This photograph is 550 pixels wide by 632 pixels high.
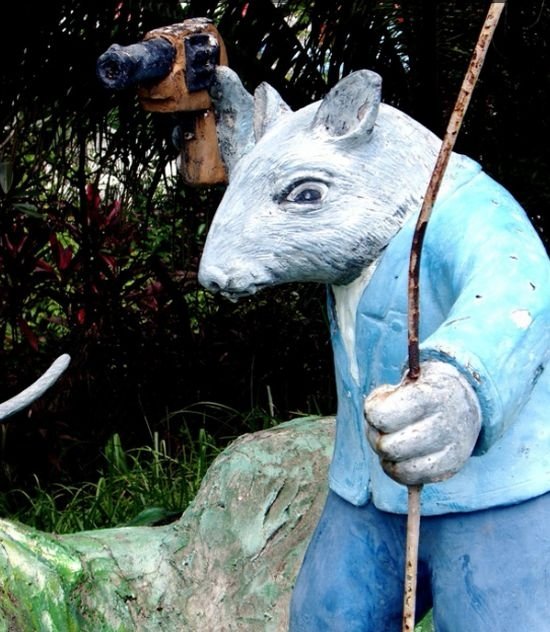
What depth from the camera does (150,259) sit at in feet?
13.5

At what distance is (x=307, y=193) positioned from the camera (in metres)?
1.56

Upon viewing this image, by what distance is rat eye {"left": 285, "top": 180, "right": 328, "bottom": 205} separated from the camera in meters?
1.55

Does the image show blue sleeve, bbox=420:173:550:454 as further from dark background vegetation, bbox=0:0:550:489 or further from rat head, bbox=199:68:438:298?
dark background vegetation, bbox=0:0:550:489

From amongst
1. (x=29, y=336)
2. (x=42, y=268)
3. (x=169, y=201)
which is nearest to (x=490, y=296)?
(x=29, y=336)

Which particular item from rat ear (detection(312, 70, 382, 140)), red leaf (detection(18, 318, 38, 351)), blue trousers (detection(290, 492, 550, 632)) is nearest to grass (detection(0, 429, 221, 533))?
red leaf (detection(18, 318, 38, 351))

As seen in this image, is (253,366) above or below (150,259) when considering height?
below

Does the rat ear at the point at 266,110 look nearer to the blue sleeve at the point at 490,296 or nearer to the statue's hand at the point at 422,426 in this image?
the blue sleeve at the point at 490,296

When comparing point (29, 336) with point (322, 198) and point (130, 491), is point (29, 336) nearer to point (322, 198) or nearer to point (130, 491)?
point (130, 491)

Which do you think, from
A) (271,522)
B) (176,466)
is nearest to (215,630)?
(271,522)

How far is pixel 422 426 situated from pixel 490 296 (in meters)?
0.23

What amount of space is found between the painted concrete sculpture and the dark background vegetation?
5.71 feet

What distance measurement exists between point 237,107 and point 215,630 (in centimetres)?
118

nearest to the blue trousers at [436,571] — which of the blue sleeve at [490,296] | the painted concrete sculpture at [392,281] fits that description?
the painted concrete sculpture at [392,281]

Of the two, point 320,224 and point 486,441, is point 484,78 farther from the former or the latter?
point 486,441
